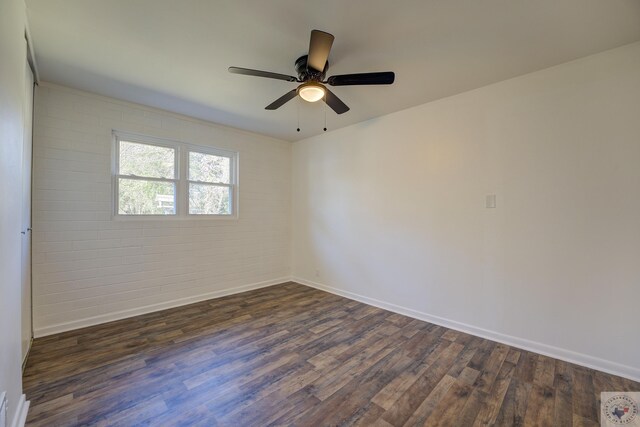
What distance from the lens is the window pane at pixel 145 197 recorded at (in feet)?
11.0

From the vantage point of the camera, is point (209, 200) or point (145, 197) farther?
point (209, 200)

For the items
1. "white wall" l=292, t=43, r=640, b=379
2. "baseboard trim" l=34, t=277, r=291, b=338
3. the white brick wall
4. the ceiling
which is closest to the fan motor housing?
the ceiling

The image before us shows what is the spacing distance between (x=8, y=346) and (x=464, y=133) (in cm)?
401

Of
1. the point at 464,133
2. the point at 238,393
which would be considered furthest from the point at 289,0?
the point at 238,393

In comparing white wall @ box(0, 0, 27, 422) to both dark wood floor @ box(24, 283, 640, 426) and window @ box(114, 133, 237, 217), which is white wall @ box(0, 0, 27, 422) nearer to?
dark wood floor @ box(24, 283, 640, 426)

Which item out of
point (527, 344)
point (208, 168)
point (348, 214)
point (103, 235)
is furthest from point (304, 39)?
point (527, 344)

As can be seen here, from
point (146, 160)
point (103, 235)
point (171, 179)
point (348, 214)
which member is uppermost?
point (146, 160)

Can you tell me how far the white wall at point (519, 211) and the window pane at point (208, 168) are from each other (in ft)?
7.20

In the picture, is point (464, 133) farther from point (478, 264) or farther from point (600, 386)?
point (600, 386)

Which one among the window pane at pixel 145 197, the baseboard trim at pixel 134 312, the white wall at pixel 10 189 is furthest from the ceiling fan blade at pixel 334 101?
the baseboard trim at pixel 134 312

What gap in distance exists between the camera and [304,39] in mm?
2129

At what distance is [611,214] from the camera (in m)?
2.23

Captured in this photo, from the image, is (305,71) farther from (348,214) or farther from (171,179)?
(171,179)

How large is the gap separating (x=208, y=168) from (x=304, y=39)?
8.92ft
